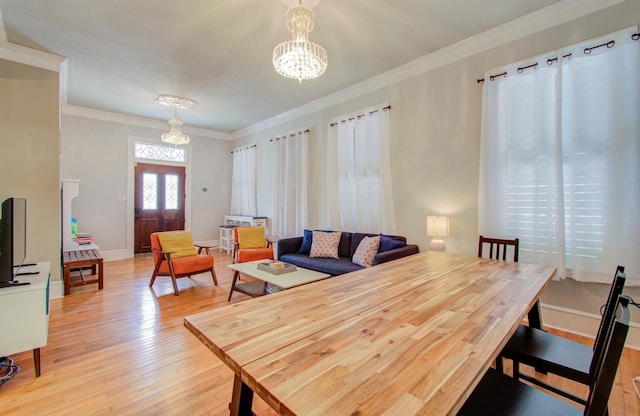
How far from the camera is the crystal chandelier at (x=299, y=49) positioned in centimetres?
217

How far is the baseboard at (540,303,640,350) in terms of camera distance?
263 centimetres

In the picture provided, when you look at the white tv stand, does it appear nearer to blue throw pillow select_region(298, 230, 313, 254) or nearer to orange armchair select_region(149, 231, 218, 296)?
orange armchair select_region(149, 231, 218, 296)

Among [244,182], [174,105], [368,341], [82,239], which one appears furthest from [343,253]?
[82,239]

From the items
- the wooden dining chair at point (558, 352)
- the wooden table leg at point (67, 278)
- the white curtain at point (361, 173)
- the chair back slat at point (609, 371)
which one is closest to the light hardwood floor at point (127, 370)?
the wooden table leg at point (67, 278)

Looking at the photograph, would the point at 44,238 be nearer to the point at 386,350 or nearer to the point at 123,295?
the point at 123,295

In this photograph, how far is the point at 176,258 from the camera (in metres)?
4.22

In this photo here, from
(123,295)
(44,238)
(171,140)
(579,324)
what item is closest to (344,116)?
(171,140)

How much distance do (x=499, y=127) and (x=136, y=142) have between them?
6.95 meters

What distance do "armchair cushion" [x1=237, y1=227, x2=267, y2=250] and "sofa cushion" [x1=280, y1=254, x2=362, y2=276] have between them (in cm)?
68

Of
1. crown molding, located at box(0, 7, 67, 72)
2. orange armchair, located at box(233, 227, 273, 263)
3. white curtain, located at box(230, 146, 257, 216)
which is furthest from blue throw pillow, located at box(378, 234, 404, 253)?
crown molding, located at box(0, 7, 67, 72)

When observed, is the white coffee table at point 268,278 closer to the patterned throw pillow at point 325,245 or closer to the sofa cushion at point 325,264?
the sofa cushion at point 325,264

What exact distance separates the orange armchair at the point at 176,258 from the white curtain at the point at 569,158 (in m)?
3.71

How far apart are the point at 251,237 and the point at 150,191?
335 centimetres

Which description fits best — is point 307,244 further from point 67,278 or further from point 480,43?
point 480,43
